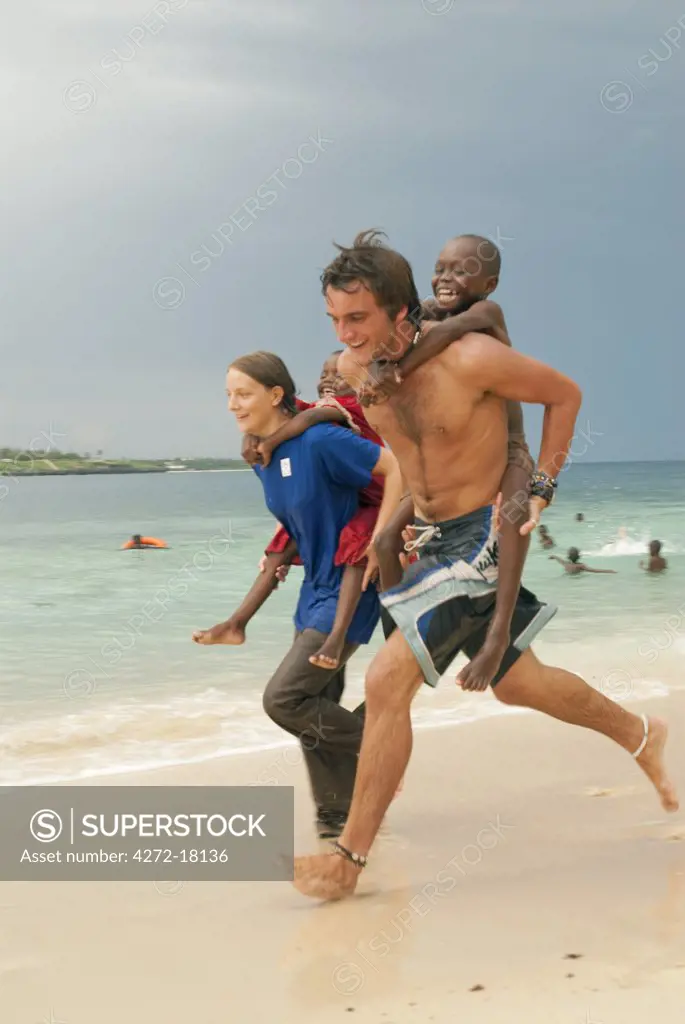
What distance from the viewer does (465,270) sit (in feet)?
13.5

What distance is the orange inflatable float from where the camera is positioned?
25.4m

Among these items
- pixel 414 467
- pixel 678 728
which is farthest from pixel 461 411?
pixel 678 728

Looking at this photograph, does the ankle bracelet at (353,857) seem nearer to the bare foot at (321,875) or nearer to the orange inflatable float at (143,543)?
the bare foot at (321,875)

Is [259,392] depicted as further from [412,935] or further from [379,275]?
[412,935]

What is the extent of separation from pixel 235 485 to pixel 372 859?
62.9 metres

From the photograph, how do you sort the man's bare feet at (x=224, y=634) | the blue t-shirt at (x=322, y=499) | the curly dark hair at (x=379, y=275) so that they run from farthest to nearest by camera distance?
the man's bare feet at (x=224, y=634), the blue t-shirt at (x=322, y=499), the curly dark hair at (x=379, y=275)

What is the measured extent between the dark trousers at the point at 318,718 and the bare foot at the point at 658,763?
1022 mm

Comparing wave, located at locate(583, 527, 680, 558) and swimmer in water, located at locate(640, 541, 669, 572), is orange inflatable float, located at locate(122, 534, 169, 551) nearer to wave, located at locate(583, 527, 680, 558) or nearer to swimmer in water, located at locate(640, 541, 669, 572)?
wave, located at locate(583, 527, 680, 558)

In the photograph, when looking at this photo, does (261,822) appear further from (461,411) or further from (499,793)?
(461,411)

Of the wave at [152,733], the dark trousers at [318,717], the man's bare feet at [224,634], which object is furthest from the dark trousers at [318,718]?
the wave at [152,733]

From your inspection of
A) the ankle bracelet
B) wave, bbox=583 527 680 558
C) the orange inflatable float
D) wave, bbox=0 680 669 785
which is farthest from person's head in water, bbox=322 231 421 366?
the orange inflatable float

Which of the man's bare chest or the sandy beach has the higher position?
the man's bare chest

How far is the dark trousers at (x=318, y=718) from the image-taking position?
4520 mm

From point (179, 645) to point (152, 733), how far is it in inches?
149
